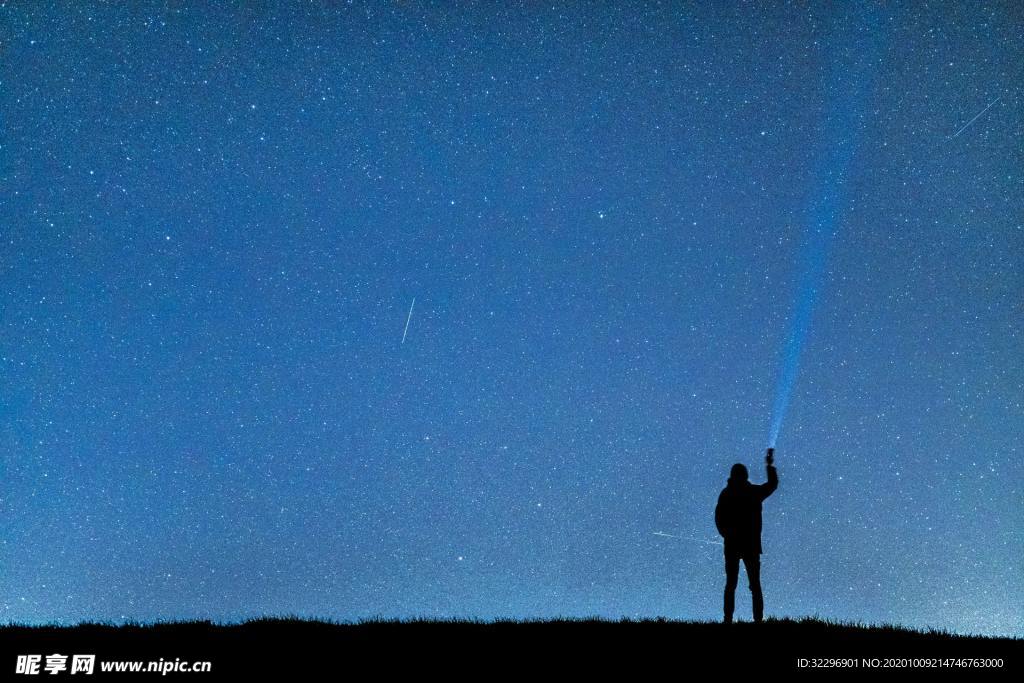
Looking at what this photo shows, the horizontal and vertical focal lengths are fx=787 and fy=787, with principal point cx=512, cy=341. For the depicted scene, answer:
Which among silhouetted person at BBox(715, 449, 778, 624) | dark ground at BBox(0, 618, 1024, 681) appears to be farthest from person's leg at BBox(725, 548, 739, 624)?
dark ground at BBox(0, 618, 1024, 681)

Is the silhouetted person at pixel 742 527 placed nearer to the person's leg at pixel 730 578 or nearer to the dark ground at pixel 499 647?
the person's leg at pixel 730 578

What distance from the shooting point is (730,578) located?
891 cm

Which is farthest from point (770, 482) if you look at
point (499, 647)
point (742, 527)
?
point (499, 647)

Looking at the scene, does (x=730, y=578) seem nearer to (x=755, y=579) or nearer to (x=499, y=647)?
(x=755, y=579)

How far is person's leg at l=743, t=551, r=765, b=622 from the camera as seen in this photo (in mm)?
8766

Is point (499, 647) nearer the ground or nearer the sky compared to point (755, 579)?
nearer the ground

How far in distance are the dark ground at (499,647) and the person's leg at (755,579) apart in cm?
31

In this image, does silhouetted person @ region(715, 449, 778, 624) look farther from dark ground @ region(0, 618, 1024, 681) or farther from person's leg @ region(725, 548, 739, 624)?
dark ground @ region(0, 618, 1024, 681)

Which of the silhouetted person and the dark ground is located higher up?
the silhouetted person

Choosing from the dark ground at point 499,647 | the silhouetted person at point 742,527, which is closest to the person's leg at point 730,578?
the silhouetted person at point 742,527

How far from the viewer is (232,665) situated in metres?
6.56

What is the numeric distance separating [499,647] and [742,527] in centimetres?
321

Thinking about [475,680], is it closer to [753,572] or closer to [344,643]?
[344,643]

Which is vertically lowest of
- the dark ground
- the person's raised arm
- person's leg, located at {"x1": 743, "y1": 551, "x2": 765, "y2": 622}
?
the dark ground
